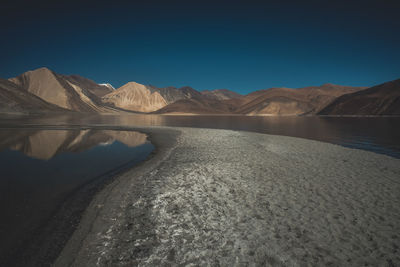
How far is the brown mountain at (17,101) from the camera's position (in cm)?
10000

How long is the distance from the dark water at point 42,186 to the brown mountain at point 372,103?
5074 inches

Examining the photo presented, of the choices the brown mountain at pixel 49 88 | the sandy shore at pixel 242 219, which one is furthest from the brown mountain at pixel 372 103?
the brown mountain at pixel 49 88

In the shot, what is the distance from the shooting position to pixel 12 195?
7.82 metres

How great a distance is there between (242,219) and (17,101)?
150059 millimetres

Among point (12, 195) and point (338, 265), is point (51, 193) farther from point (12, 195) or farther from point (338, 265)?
point (338, 265)

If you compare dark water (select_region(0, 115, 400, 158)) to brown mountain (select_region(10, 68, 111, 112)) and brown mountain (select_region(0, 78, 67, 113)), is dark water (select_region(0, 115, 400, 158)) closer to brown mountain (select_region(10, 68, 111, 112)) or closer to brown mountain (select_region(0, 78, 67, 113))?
brown mountain (select_region(0, 78, 67, 113))

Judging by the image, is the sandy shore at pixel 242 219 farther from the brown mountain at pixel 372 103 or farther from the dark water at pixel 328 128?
the brown mountain at pixel 372 103

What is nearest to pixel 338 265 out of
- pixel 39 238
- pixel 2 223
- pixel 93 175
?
pixel 39 238

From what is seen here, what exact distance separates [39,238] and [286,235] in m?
6.14

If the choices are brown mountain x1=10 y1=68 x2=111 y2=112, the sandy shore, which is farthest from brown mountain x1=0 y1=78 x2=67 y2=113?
the sandy shore

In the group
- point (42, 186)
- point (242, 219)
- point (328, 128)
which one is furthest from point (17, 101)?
point (242, 219)

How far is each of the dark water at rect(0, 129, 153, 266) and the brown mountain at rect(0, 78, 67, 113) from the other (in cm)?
11299

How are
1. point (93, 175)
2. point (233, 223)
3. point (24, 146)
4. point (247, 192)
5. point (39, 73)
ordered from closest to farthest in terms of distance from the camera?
point (233, 223) < point (247, 192) < point (93, 175) < point (24, 146) < point (39, 73)

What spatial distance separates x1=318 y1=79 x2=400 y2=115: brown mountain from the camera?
104094 mm
